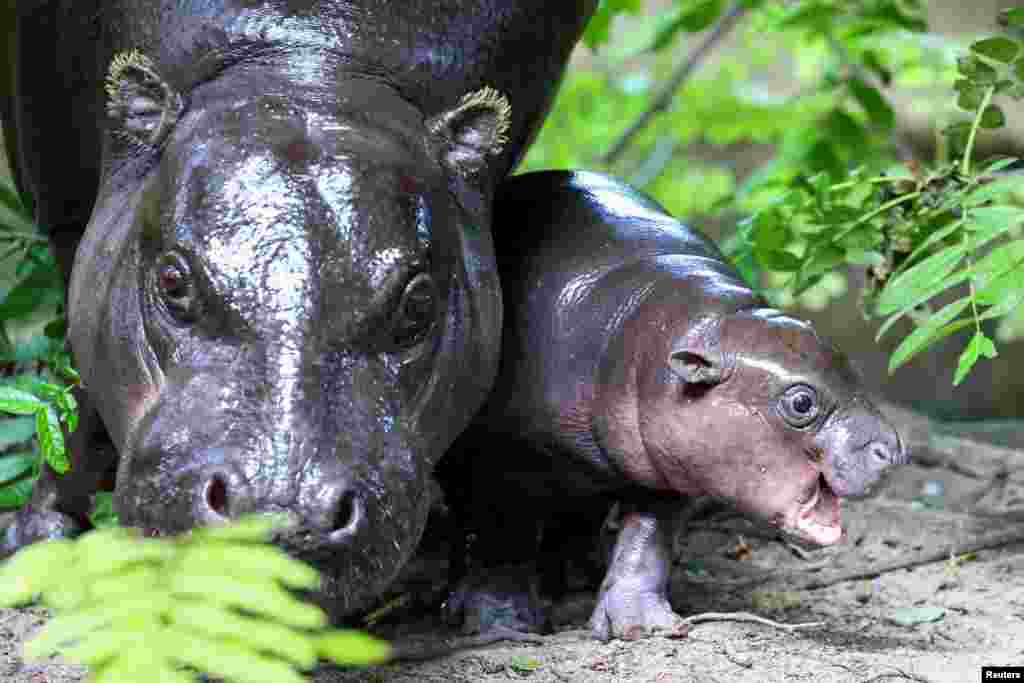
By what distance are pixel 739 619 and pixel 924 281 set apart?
1.06 metres

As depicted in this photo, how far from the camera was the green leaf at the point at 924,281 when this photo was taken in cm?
400

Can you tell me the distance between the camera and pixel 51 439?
3742 millimetres

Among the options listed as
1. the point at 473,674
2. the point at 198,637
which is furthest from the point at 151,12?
the point at 198,637

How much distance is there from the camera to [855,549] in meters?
4.85

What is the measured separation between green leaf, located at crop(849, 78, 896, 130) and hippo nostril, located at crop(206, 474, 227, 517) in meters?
4.41

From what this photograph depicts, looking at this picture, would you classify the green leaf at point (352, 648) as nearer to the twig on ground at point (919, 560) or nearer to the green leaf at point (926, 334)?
the green leaf at point (926, 334)

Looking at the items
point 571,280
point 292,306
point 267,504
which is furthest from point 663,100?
point 267,504

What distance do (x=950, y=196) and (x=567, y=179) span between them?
122 cm

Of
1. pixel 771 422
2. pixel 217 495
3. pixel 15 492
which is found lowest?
pixel 15 492

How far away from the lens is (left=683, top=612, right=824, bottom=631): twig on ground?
148 inches

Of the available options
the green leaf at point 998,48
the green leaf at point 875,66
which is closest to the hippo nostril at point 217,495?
the green leaf at point 998,48

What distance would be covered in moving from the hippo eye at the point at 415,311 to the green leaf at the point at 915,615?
1658 millimetres

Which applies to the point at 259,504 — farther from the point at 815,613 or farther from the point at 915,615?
the point at 915,615

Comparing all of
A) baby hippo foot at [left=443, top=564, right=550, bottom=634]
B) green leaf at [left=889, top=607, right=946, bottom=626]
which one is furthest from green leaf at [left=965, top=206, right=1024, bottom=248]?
baby hippo foot at [left=443, top=564, right=550, bottom=634]
